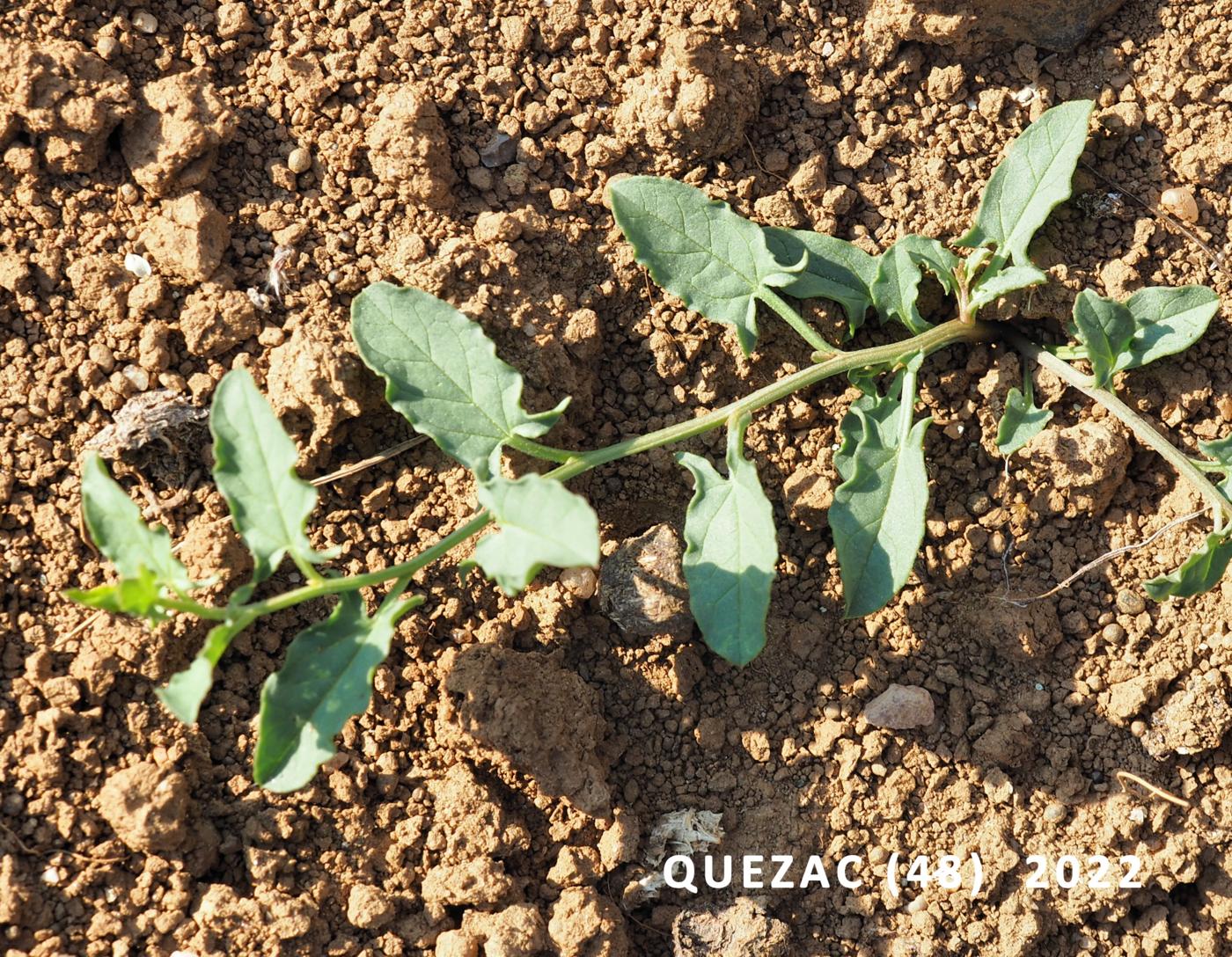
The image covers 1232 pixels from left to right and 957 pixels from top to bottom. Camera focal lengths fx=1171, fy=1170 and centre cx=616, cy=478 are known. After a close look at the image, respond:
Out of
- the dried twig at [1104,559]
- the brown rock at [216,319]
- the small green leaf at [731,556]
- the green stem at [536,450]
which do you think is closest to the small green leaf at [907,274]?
the small green leaf at [731,556]

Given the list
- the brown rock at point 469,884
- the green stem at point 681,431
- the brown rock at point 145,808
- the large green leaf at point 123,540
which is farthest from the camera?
the brown rock at point 469,884

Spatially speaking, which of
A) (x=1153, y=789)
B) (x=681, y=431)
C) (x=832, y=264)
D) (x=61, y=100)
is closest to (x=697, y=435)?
(x=681, y=431)

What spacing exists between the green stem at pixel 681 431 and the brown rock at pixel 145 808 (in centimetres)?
45

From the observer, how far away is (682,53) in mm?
3092

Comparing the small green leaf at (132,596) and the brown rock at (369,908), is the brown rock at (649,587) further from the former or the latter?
the small green leaf at (132,596)

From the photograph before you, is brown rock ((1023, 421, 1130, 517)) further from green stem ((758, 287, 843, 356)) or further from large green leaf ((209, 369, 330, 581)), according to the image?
large green leaf ((209, 369, 330, 581))

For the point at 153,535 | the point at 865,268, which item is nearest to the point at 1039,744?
the point at 865,268

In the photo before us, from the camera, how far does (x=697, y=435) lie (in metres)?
3.05

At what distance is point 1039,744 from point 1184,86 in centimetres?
187

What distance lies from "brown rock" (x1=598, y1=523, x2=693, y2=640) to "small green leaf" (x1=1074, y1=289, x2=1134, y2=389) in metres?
1.14

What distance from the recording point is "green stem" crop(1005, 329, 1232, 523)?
9.64ft

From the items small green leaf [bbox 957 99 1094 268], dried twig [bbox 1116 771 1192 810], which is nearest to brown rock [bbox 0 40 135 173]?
small green leaf [bbox 957 99 1094 268]

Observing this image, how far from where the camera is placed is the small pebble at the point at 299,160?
3078 millimetres

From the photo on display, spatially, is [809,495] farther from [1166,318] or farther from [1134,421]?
[1166,318]
